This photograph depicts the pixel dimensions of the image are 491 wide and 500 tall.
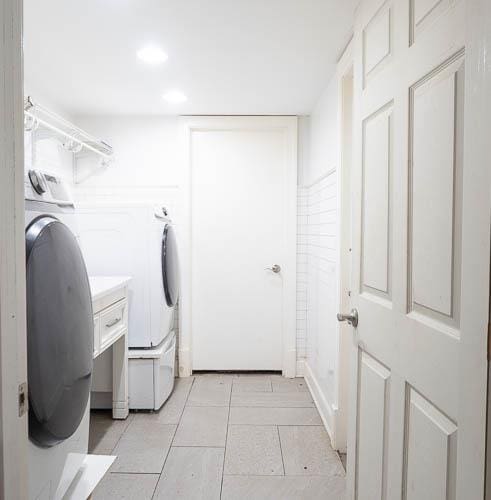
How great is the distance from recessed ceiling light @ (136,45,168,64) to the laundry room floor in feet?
7.31

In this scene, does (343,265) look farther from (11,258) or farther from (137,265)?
(11,258)

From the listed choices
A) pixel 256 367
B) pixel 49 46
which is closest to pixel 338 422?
pixel 256 367

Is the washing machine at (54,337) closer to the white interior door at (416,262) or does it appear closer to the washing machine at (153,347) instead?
the white interior door at (416,262)

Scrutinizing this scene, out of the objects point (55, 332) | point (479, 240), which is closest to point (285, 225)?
point (55, 332)

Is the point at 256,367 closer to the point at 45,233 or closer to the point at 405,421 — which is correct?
the point at 405,421

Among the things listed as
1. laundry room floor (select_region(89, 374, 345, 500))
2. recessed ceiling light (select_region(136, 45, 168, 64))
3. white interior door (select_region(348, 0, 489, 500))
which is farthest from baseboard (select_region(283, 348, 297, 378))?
recessed ceiling light (select_region(136, 45, 168, 64))

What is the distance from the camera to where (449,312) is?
2.83ft

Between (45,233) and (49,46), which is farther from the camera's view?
(49,46)

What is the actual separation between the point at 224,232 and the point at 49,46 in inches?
72.4

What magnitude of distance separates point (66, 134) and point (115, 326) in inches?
51.4

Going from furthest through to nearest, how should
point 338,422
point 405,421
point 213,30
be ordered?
point 338,422
point 213,30
point 405,421

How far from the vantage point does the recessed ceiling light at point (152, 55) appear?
213 centimetres

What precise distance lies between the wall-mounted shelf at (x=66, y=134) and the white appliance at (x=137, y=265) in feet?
1.77

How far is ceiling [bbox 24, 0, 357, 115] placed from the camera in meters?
1.76
